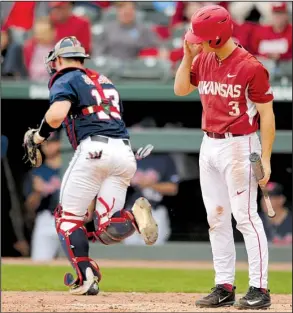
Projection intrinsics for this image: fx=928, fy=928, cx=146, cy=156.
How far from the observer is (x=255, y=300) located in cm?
559

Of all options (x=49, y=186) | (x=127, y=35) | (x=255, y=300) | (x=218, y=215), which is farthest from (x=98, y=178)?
(x=127, y=35)

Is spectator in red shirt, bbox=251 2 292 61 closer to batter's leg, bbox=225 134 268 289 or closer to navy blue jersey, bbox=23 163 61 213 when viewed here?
navy blue jersey, bbox=23 163 61 213

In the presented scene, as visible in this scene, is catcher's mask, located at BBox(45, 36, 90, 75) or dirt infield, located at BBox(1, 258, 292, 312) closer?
dirt infield, located at BBox(1, 258, 292, 312)

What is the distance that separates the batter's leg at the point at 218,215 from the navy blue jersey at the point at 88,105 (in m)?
0.95

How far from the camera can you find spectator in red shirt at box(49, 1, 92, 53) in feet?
36.4

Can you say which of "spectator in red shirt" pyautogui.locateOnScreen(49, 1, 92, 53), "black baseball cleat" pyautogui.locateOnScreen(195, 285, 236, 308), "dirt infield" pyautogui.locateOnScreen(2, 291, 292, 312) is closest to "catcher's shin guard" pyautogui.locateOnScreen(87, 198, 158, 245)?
"dirt infield" pyautogui.locateOnScreen(2, 291, 292, 312)

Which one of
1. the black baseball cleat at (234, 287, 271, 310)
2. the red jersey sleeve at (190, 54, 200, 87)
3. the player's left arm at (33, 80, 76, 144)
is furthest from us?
the player's left arm at (33, 80, 76, 144)

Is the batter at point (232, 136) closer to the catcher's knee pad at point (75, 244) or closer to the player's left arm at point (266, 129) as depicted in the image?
the player's left arm at point (266, 129)

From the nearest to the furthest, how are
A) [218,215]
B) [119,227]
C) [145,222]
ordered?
1. [218,215]
2. [145,222]
3. [119,227]

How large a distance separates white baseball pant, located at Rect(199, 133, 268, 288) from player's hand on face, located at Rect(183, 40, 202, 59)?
54cm

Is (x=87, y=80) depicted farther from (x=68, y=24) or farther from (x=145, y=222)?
(x=68, y=24)

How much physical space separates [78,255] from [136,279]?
2449 mm

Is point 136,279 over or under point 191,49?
under

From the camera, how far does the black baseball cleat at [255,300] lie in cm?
558
